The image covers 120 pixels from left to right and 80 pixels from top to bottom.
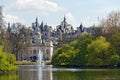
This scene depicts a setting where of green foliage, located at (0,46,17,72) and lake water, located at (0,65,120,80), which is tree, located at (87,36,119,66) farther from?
lake water, located at (0,65,120,80)

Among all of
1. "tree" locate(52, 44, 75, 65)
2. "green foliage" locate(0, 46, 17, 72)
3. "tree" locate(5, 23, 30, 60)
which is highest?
"tree" locate(5, 23, 30, 60)

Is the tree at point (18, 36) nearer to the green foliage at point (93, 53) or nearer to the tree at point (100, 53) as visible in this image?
the green foliage at point (93, 53)

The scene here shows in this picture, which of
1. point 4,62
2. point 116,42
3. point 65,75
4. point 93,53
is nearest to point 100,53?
point 93,53

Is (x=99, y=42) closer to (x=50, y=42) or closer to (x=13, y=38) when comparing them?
(x=13, y=38)

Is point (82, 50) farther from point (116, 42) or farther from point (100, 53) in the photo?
point (116, 42)

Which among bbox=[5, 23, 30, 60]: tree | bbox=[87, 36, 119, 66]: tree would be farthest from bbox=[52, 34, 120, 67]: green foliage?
bbox=[5, 23, 30, 60]: tree

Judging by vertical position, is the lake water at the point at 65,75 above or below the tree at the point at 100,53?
below

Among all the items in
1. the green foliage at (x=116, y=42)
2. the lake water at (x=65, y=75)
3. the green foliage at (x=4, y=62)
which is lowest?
the lake water at (x=65, y=75)

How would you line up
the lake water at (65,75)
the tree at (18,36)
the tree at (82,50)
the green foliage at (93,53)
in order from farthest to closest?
the tree at (18,36), the tree at (82,50), the green foliage at (93,53), the lake water at (65,75)

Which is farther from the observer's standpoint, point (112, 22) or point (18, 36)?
point (18, 36)

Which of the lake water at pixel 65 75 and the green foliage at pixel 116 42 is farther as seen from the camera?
the green foliage at pixel 116 42

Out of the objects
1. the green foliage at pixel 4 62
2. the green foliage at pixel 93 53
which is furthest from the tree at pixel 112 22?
the green foliage at pixel 4 62

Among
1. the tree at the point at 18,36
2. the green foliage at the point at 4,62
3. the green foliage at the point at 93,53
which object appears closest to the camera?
the green foliage at the point at 4,62

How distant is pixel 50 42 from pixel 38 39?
630 cm
